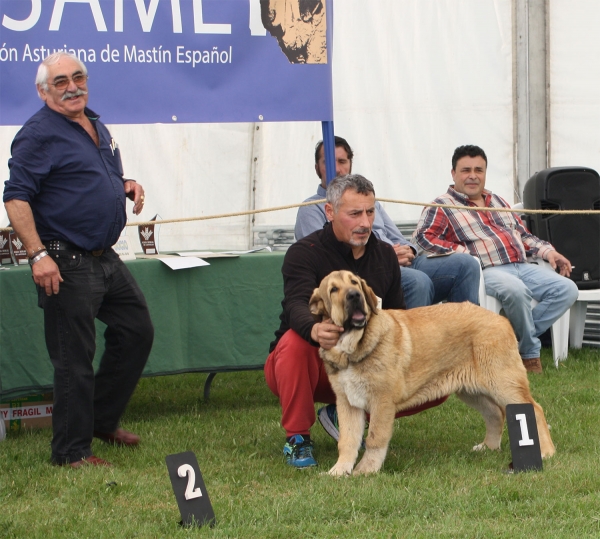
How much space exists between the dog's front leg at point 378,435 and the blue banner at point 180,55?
2016mm

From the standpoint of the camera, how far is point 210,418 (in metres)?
5.42

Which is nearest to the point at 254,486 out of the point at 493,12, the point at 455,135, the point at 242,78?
the point at 242,78

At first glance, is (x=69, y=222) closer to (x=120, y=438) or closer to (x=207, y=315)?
(x=120, y=438)

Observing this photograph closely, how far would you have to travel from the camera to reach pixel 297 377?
13.3ft

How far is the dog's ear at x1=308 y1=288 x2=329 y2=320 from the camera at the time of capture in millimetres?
3875

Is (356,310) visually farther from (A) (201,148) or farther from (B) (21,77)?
(A) (201,148)

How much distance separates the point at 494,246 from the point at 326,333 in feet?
10.3

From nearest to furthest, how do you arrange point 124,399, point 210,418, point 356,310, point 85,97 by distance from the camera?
point 356,310 < point 85,97 < point 124,399 < point 210,418

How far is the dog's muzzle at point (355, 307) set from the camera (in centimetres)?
370

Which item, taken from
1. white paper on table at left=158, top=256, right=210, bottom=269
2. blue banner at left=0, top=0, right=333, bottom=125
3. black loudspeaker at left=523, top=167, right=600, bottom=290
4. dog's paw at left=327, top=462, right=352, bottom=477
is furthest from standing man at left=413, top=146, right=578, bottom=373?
dog's paw at left=327, top=462, right=352, bottom=477

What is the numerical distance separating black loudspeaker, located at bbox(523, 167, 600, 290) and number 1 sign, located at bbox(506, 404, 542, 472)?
11.9 ft

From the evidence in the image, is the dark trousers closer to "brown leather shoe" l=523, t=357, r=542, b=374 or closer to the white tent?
"brown leather shoe" l=523, t=357, r=542, b=374

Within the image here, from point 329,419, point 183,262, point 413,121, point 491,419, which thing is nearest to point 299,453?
point 329,419

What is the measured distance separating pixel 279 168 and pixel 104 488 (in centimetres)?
509
